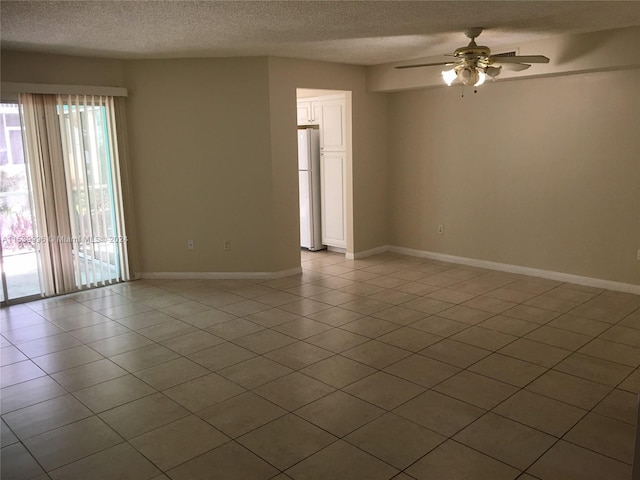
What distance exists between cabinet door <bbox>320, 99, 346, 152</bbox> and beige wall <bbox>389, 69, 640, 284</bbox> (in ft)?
2.24

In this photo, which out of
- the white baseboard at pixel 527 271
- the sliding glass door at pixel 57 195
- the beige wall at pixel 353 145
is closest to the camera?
the sliding glass door at pixel 57 195

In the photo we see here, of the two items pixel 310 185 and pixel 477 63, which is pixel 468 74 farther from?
pixel 310 185

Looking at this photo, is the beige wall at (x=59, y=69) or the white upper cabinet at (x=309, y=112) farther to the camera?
the white upper cabinet at (x=309, y=112)

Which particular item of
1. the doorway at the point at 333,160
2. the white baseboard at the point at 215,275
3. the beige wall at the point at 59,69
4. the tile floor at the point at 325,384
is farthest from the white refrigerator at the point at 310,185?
the beige wall at the point at 59,69

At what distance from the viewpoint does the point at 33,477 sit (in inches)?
100

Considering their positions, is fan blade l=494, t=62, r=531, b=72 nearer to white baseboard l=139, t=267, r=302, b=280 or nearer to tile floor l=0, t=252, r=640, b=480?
tile floor l=0, t=252, r=640, b=480

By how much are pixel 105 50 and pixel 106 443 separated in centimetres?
374

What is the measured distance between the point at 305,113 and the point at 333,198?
1.25 metres

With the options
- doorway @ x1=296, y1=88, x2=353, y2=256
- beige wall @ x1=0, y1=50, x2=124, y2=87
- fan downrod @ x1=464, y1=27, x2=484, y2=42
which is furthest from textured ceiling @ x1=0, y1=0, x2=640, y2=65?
doorway @ x1=296, y1=88, x2=353, y2=256

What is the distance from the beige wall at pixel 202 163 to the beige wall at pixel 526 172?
2074 mm

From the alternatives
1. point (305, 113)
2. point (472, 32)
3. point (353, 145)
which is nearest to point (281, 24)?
point (472, 32)

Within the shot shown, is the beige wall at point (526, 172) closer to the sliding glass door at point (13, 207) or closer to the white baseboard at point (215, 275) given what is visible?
the white baseboard at point (215, 275)

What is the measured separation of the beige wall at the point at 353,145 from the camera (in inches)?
232

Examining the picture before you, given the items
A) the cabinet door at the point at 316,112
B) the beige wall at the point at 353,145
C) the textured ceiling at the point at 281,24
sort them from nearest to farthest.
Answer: the textured ceiling at the point at 281,24, the beige wall at the point at 353,145, the cabinet door at the point at 316,112
